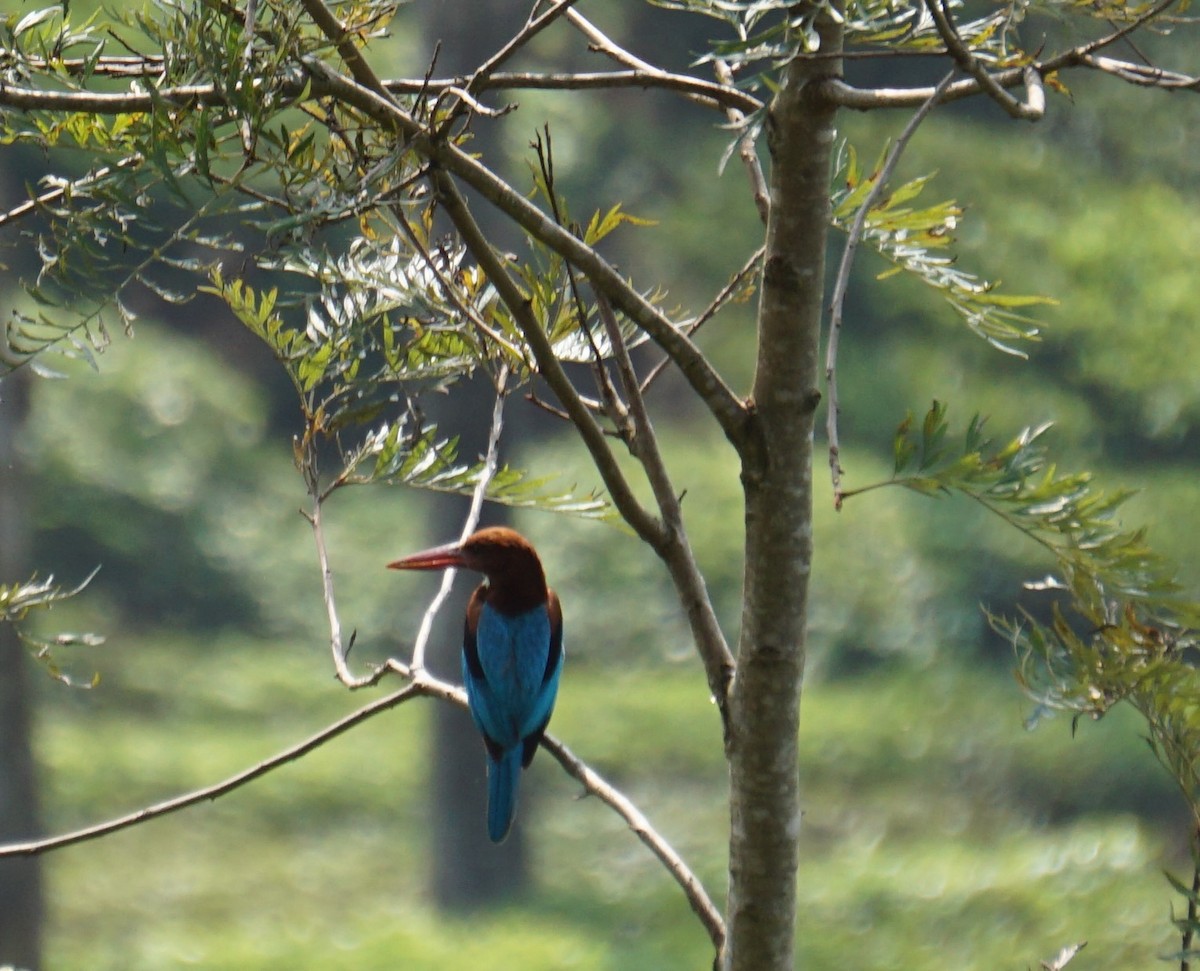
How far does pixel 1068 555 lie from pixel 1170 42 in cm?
342

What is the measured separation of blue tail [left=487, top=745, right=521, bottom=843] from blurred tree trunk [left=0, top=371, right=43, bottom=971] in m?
1.50

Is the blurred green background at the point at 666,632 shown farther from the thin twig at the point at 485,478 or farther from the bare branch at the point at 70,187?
the bare branch at the point at 70,187

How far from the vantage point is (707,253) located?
4.01 m

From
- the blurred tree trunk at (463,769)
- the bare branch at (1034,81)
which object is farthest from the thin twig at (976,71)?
the blurred tree trunk at (463,769)

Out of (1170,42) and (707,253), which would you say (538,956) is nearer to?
(707,253)

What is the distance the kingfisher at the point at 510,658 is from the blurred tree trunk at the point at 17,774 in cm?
152

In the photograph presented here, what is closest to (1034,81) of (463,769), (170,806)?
(170,806)

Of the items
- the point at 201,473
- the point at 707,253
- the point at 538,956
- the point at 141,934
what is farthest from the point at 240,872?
the point at 707,253

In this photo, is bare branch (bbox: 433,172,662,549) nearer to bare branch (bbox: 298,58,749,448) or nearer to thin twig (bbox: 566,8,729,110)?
bare branch (bbox: 298,58,749,448)

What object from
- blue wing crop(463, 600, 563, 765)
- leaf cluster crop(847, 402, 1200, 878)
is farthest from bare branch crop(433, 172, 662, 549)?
blue wing crop(463, 600, 563, 765)

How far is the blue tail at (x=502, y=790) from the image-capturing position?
1.44m

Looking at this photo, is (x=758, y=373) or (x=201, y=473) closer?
(x=758, y=373)

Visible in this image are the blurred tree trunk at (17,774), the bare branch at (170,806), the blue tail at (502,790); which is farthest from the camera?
the blurred tree trunk at (17,774)

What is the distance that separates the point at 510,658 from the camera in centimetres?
140
